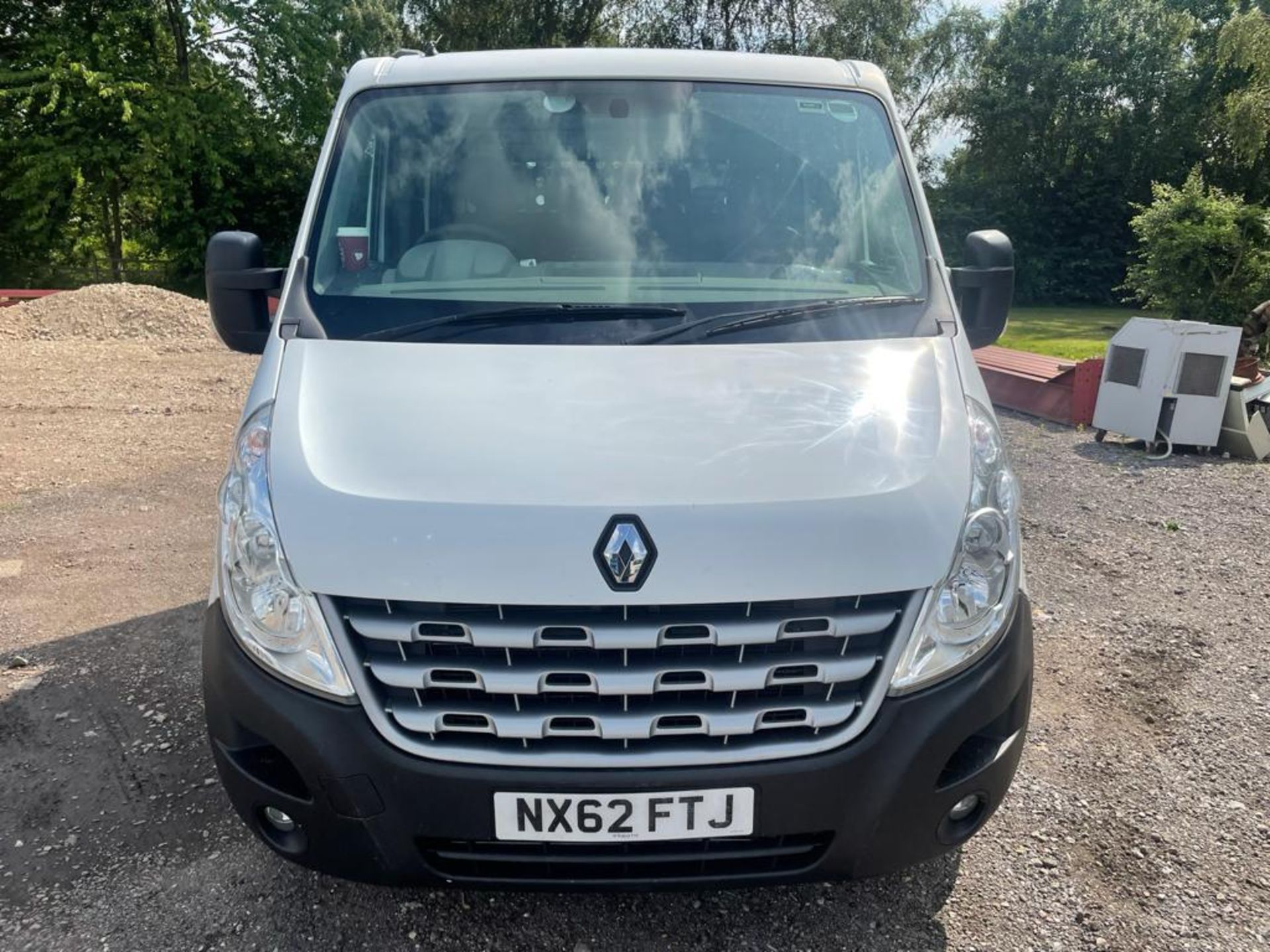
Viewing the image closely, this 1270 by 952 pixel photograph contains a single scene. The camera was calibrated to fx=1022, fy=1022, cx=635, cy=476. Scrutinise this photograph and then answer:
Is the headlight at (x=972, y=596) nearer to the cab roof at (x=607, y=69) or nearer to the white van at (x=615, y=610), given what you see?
the white van at (x=615, y=610)

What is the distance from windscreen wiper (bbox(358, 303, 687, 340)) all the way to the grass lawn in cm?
1269

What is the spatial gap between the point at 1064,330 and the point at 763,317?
866 inches

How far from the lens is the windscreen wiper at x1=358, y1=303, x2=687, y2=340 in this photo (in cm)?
282

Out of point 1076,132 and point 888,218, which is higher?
point 888,218

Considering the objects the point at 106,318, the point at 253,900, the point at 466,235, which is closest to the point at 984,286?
the point at 466,235

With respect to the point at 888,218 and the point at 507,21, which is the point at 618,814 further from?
the point at 507,21

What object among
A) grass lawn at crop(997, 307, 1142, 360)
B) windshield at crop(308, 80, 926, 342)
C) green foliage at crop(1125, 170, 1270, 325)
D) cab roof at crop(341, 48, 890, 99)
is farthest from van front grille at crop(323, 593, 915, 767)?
green foliage at crop(1125, 170, 1270, 325)

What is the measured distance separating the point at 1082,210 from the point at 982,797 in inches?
1282

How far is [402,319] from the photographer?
2863mm

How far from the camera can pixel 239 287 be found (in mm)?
3314

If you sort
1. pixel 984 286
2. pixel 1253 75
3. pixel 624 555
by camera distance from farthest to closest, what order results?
pixel 1253 75, pixel 984 286, pixel 624 555

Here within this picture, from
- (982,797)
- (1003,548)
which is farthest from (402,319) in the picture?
(982,797)

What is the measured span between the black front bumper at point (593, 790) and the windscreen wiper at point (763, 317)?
1074 mm

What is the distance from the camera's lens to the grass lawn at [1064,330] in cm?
1791
